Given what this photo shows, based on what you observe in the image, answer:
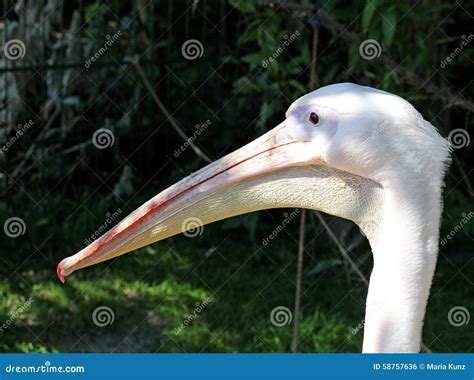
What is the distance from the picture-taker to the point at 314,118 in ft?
8.75

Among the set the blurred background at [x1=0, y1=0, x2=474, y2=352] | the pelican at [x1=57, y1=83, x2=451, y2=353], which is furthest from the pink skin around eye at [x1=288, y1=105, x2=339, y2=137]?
the blurred background at [x1=0, y1=0, x2=474, y2=352]

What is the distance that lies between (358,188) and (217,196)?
400mm

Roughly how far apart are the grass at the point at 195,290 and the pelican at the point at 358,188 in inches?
81.3

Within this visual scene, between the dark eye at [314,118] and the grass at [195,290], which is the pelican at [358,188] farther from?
the grass at [195,290]

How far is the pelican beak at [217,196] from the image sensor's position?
275cm

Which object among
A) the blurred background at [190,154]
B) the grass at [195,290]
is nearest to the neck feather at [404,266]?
the blurred background at [190,154]

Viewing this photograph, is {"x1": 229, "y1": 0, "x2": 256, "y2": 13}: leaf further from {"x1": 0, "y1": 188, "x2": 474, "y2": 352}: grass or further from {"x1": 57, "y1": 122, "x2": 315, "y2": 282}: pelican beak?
{"x1": 57, "y1": 122, "x2": 315, "y2": 282}: pelican beak

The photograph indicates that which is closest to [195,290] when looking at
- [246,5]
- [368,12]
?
[246,5]

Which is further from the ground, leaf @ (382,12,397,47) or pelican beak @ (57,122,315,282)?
leaf @ (382,12,397,47)

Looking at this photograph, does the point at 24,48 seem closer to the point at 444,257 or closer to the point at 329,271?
the point at 329,271

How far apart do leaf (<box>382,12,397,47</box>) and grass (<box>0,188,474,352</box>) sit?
1.24 m

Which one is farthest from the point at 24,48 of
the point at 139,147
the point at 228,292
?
the point at 228,292

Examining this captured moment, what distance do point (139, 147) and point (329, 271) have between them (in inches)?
62.7

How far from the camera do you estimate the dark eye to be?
2659mm
